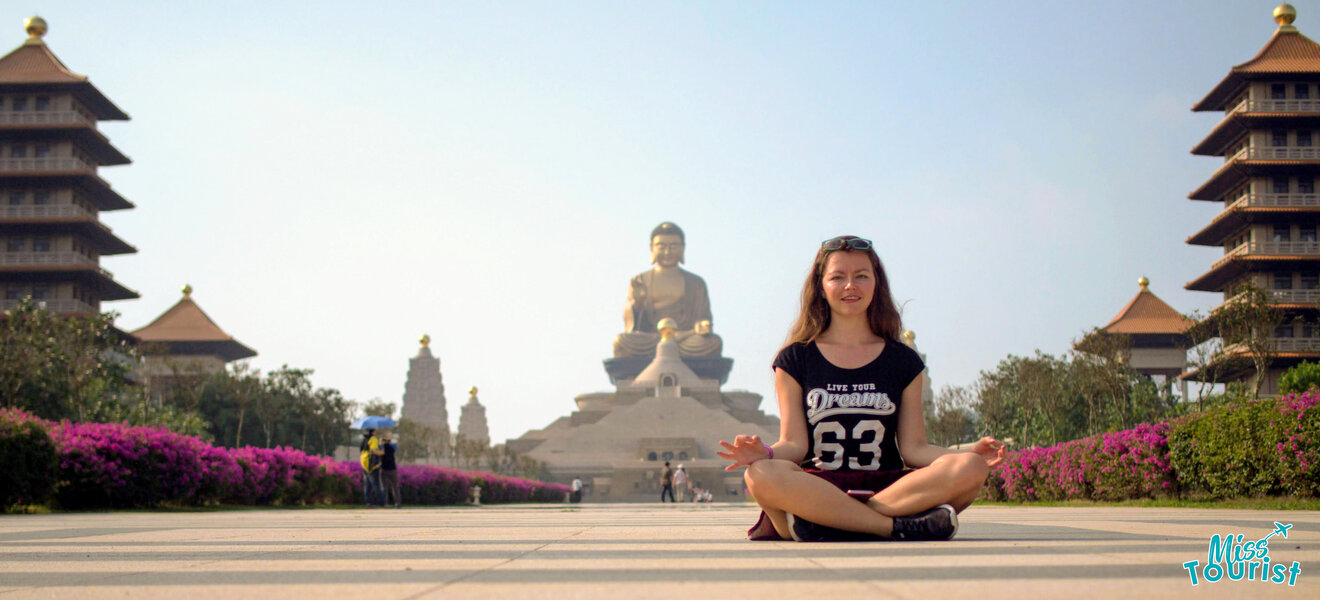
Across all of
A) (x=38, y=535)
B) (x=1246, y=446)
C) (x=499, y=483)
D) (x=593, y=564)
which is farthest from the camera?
(x=499, y=483)

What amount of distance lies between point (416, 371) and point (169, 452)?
5494 centimetres

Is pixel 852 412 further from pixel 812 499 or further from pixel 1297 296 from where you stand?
pixel 1297 296

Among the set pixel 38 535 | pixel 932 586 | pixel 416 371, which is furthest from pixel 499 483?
pixel 416 371

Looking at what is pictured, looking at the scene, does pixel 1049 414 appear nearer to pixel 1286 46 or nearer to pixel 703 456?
pixel 1286 46

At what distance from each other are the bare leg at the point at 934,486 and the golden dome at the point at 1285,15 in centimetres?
4435

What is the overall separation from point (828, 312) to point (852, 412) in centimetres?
59

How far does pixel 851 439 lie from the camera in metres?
5.07

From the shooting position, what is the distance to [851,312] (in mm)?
5320

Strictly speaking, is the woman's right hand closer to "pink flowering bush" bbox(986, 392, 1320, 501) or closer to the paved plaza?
the paved plaza

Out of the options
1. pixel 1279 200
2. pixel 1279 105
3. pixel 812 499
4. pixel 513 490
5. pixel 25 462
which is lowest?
pixel 513 490

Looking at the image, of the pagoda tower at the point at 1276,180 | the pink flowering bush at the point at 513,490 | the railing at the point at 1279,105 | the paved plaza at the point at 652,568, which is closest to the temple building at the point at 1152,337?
the pagoda tower at the point at 1276,180

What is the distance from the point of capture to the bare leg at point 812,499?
464cm

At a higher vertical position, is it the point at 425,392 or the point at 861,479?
the point at 425,392

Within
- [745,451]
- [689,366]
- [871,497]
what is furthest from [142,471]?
[689,366]
